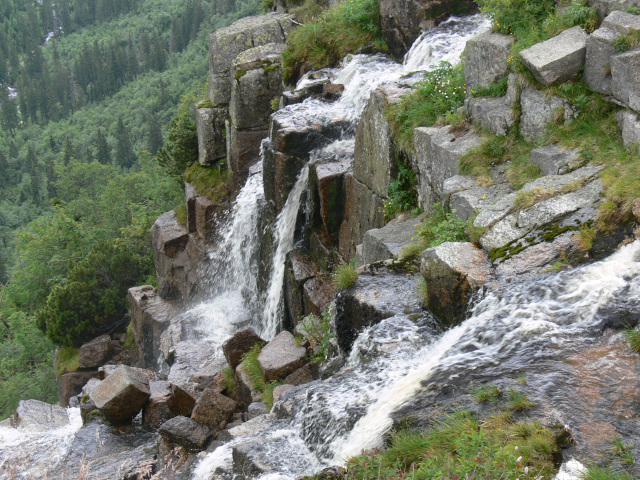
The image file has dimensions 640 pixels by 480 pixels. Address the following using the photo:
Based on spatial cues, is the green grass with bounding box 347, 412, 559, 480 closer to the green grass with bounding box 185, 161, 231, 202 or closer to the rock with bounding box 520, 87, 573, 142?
the rock with bounding box 520, 87, 573, 142

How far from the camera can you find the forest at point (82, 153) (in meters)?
27.4

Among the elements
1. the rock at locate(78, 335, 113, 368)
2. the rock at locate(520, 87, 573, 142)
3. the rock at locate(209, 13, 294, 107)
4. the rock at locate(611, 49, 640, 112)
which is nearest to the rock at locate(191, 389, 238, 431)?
the rock at locate(520, 87, 573, 142)

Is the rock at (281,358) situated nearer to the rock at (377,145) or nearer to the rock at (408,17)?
the rock at (377,145)

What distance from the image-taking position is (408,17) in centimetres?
1625

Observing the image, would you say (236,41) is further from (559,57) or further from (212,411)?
(559,57)

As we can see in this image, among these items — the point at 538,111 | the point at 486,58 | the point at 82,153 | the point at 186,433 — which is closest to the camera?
the point at 538,111

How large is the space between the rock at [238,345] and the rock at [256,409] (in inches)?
96.6

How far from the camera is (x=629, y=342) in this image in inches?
212

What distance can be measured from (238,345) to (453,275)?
6945 mm

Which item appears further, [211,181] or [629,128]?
[211,181]

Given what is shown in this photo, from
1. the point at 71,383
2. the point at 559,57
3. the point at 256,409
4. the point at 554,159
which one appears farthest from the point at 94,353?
the point at 559,57

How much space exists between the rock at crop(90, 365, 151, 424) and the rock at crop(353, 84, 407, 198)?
6238 millimetres

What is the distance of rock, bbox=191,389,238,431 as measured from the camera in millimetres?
10305

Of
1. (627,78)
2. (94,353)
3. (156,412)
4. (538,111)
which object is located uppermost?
(627,78)
